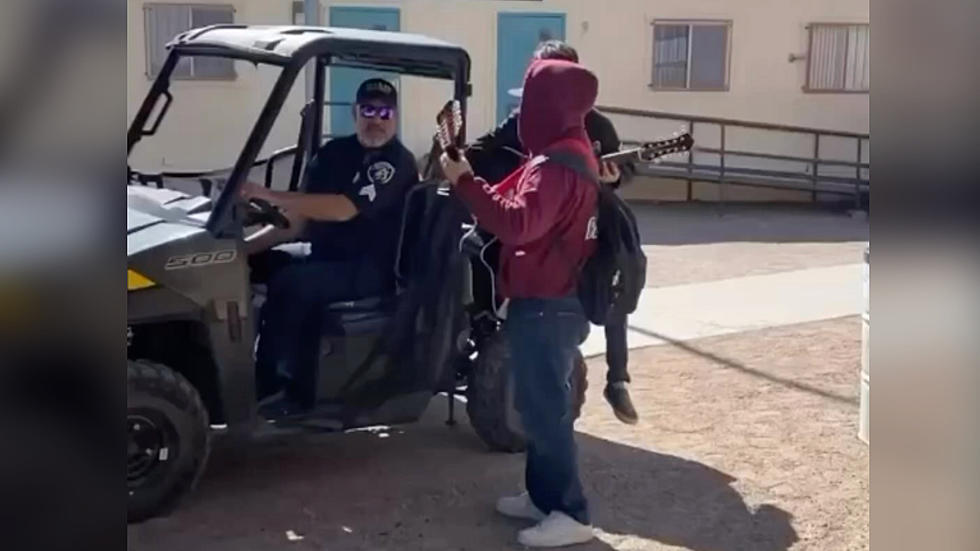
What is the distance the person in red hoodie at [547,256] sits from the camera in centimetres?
437

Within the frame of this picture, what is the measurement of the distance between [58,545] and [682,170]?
1498cm

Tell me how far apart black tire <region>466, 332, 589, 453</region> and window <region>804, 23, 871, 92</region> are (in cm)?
1188

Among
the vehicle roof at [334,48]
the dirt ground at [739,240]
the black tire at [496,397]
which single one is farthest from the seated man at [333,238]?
the dirt ground at [739,240]

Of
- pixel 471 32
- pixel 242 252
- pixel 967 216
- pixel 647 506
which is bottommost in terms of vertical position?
pixel 647 506

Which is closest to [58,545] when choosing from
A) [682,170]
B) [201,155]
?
[201,155]

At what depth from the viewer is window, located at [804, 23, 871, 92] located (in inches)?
651

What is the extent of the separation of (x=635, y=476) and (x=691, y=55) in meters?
11.5

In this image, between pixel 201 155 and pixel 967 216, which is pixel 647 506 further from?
pixel 201 155

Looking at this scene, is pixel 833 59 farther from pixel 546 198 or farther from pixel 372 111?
pixel 546 198

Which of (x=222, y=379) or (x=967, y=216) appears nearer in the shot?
(x=967, y=216)

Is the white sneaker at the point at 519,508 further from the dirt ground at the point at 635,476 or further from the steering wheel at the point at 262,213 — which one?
the steering wheel at the point at 262,213

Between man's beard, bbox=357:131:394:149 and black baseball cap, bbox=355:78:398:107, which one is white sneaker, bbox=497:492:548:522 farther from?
black baseball cap, bbox=355:78:398:107

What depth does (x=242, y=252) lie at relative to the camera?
16.1 feet

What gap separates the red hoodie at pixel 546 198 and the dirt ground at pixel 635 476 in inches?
41.1
